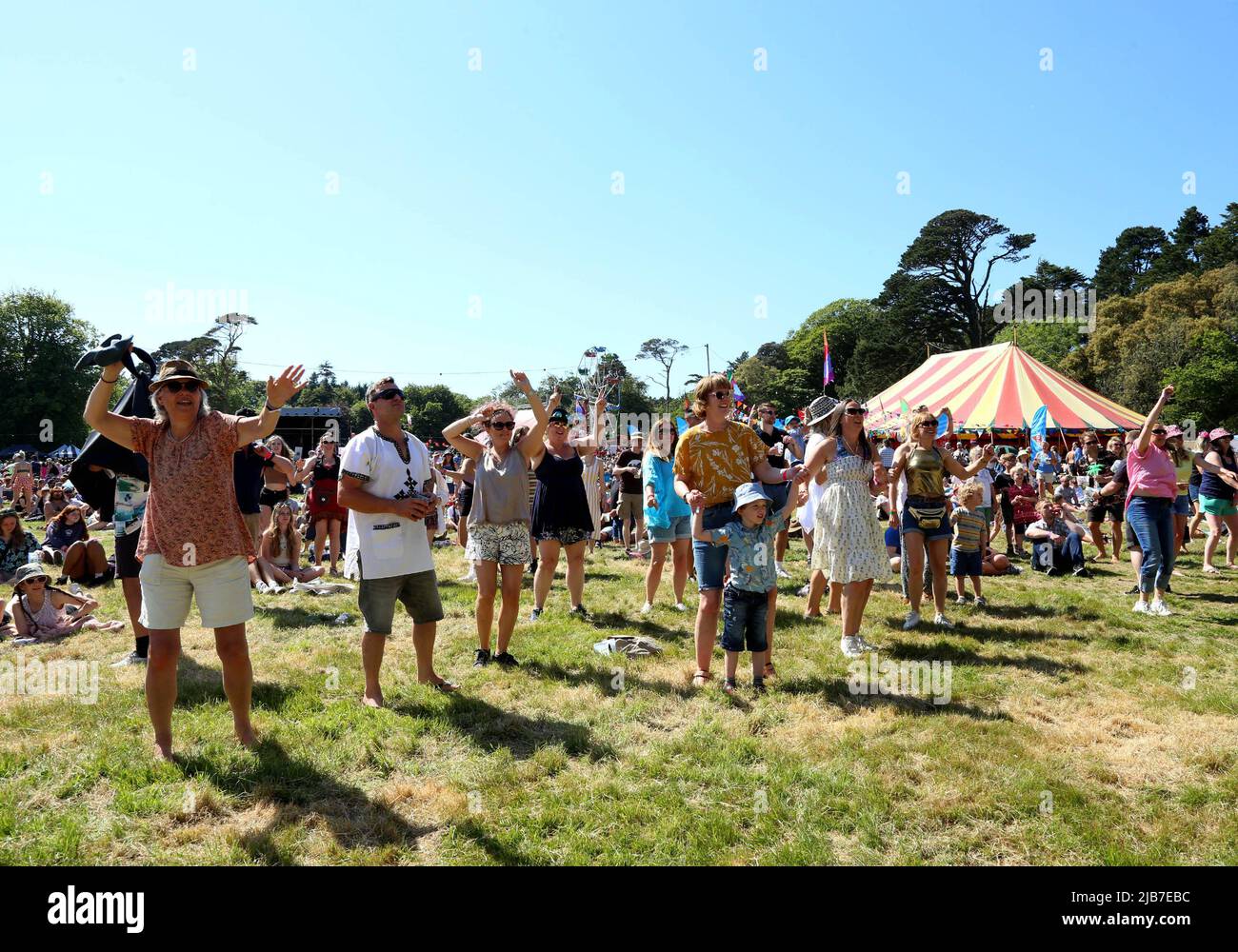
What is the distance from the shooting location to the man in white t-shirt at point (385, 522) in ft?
14.2

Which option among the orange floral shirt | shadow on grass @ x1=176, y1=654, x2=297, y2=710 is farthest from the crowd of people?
shadow on grass @ x1=176, y1=654, x2=297, y2=710

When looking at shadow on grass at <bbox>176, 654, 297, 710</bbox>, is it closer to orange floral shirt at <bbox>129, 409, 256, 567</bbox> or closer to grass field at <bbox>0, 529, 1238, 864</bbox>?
grass field at <bbox>0, 529, 1238, 864</bbox>

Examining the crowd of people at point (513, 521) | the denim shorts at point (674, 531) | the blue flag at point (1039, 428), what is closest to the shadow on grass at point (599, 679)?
the crowd of people at point (513, 521)

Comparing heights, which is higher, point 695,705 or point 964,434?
point 964,434

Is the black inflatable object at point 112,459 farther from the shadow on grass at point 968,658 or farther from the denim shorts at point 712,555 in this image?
the shadow on grass at point 968,658

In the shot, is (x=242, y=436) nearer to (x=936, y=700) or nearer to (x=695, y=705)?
(x=695, y=705)

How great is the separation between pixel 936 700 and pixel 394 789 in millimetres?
3261

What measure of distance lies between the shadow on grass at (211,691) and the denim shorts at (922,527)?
5.03 metres

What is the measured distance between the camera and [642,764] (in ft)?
12.3

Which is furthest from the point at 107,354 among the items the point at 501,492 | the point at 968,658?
the point at 968,658

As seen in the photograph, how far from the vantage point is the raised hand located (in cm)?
343

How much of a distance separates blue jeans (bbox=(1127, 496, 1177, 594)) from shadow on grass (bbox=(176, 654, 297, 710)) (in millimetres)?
7591
